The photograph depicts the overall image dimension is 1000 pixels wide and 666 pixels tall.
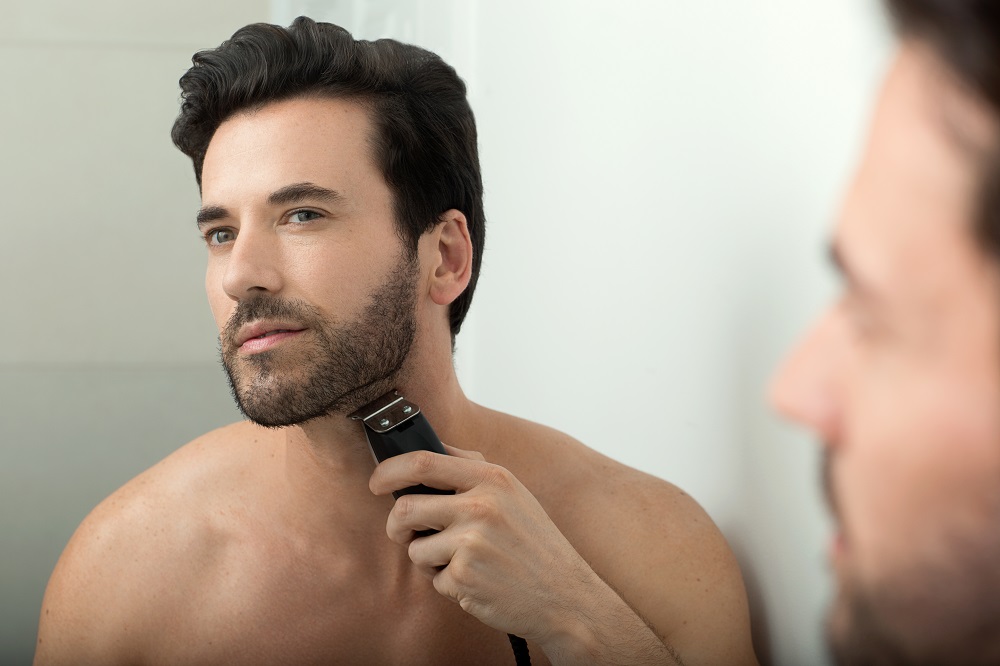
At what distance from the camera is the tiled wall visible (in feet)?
5.07

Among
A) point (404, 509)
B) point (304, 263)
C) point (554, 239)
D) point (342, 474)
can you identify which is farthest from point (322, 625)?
point (554, 239)

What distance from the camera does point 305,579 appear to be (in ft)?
3.41

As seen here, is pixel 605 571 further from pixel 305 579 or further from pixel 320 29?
pixel 320 29

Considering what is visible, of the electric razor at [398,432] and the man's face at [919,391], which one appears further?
the electric razor at [398,432]

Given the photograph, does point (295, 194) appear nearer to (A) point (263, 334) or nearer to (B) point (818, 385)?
(A) point (263, 334)

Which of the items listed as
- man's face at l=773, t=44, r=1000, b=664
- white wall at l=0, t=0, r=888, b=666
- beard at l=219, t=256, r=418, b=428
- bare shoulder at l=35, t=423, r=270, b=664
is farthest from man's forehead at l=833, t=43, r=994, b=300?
bare shoulder at l=35, t=423, r=270, b=664

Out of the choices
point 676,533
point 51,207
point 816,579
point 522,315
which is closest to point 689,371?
point 676,533

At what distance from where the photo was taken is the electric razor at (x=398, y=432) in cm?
88

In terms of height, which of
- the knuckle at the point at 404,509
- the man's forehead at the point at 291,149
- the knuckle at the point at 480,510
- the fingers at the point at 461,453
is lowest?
the knuckle at the point at 480,510

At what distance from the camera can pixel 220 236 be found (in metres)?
0.99

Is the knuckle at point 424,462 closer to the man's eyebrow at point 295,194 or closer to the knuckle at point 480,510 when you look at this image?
the knuckle at point 480,510

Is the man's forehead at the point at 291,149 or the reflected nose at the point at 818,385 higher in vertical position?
the man's forehead at the point at 291,149

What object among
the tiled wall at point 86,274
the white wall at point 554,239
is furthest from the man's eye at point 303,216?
the tiled wall at point 86,274

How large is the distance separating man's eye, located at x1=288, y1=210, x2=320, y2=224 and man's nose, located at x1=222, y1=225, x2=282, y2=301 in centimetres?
3
